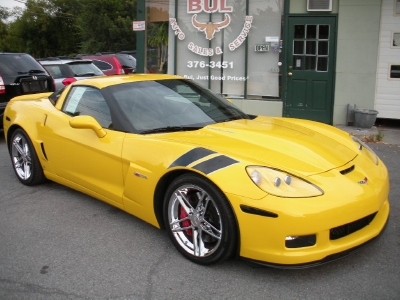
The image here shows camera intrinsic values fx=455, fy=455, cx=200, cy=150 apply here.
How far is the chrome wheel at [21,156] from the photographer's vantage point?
17.7ft

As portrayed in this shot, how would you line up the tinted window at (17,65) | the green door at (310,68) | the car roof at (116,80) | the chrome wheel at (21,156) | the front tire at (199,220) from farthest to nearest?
the green door at (310,68) < the tinted window at (17,65) < the chrome wheel at (21,156) < the car roof at (116,80) < the front tire at (199,220)

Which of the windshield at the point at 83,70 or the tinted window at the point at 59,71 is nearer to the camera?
the tinted window at the point at 59,71

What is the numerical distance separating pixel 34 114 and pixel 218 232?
3.02m

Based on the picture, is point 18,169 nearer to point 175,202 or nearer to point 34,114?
point 34,114

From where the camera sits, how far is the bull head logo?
1019 cm

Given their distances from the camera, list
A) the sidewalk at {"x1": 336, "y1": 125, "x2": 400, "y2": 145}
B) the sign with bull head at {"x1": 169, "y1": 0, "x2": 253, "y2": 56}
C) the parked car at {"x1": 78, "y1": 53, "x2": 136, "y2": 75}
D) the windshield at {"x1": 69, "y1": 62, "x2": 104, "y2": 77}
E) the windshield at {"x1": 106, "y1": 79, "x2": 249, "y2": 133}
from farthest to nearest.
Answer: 1. the parked car at {"x1": 78, "y1": 53, "x2": 136, "y2": 75}
2. the windshield at {"x1": 69, "y1": 62, "x2": 104, "y2": 77}
3. the sign with bull head at {"x1": 169, "y1": 0, "x2": 253, "y2": 56}
4. the sidewalk at {"x1": 336, "y1": 125, "x2": 400, "y2": 145}
5. the windshield at {"x1": 106, "y1": 79, "x2": 249, "y2": 133}

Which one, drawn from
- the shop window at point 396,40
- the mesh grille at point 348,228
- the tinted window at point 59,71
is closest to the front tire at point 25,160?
the mesh grille at point 348,228

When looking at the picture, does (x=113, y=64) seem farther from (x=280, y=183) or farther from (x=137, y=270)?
(x=280, y=183)

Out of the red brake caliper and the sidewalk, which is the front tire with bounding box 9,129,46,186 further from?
the sidewalk

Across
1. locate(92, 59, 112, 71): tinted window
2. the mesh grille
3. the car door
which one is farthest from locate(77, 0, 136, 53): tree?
the mesh grille

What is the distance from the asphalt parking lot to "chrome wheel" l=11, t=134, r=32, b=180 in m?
1.10

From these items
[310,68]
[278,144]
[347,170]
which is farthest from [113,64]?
[347,170]

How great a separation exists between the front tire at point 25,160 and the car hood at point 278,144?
6.94 feet

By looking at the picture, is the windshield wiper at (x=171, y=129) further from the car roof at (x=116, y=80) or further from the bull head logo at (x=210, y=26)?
the bull head logo at (x=210, y=26)
